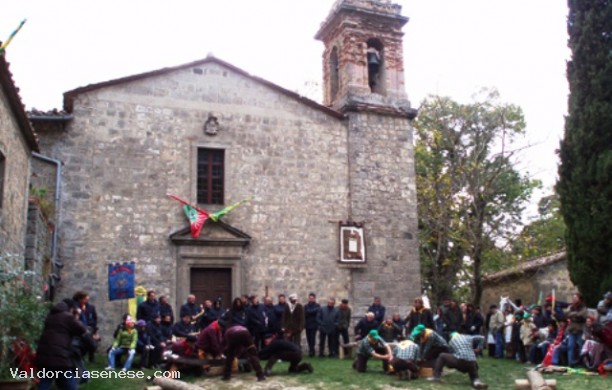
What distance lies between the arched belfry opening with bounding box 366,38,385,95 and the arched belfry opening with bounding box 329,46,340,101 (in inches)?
39.9

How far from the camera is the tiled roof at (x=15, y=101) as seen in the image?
33.1 feet

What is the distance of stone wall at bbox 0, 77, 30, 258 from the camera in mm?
10820

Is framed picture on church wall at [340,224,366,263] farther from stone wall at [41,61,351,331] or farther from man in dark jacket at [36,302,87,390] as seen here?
man in dark jacket at [36,302,87,390]

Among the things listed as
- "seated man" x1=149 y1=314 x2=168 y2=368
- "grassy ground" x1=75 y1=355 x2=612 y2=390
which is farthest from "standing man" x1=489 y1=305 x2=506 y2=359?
"seated man" x1=149 y1=314 x2=168 y2=368

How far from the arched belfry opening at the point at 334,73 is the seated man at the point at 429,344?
9927 millimetres

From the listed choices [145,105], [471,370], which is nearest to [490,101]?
[145,105]

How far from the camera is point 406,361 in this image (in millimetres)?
11344

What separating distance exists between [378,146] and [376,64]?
8.69 ft

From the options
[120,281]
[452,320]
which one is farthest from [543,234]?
[120,281]

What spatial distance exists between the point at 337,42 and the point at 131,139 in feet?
22.4

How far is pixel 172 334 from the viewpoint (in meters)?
13.0

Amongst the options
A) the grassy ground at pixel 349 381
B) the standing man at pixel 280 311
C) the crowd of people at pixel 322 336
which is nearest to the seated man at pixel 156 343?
the crowd of people at pixel 322 336

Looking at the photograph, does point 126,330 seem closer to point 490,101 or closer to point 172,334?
point 172,334

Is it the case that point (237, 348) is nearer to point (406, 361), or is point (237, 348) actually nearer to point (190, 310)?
point (406, 361)
